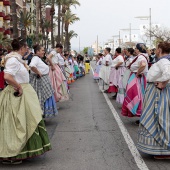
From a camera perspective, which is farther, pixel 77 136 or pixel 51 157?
pixel 77 136

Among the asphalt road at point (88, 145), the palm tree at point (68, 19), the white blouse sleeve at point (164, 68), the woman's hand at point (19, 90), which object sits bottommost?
the asphalt road at point (88, 145)

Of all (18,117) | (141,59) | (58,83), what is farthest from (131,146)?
(58,83)

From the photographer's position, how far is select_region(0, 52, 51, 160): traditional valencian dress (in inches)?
253

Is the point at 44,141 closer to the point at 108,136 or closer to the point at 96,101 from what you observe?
the point at 108,136

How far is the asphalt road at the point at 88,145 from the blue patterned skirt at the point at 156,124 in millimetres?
234

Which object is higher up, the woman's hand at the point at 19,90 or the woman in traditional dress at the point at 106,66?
the woman's hand at the point at 19,90

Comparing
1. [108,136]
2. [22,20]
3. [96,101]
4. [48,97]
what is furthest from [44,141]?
[22,20]

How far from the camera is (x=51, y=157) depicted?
23.3 ft

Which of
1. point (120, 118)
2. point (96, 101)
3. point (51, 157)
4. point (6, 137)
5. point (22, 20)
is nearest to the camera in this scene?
point (6, 137)

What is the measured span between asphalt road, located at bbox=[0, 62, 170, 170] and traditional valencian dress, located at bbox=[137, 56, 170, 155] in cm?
25

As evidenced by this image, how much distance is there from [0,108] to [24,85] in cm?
50

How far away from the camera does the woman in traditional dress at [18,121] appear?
6.43 m

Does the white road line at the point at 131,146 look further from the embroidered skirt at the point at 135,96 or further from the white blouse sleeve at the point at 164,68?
the white blouse sleeve at the point at 164,68

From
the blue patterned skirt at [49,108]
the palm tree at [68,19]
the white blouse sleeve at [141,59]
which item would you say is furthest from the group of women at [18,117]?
the palm tree at [68,19]
